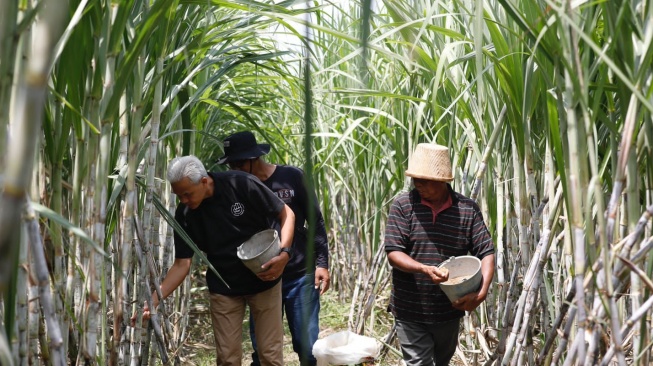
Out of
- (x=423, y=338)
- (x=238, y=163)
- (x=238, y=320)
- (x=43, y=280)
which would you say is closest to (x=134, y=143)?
(x=43, y=280)

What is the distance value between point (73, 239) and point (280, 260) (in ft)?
3.75

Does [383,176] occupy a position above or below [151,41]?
below

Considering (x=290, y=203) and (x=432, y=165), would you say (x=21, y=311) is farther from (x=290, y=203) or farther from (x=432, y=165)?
(x=290, y=203)

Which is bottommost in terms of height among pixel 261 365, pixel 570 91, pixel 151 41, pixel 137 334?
pixel 261 365

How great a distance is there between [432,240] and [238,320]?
897 mm

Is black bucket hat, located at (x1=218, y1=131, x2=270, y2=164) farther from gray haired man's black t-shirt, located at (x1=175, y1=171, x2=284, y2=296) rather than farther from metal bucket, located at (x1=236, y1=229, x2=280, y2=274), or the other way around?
metal bucket, located at (x1=236, y1=229, x2=280, y2=274)

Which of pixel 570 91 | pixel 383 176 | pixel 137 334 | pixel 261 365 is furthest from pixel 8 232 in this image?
pixel 383 176

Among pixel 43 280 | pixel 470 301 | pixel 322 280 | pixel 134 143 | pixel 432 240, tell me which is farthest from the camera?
pixel 322 280

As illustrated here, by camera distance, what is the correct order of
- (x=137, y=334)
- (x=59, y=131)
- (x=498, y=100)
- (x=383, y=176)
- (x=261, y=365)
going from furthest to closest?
(x=383, y=176) → (x=261, y=365) → (x=498, y=100) → (x=137, y=334) → (x=59, y=131)

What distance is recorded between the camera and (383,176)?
4434 millimetres

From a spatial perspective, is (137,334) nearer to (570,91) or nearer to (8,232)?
(570,91)

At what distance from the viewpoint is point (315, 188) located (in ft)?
7.54

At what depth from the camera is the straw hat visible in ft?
8.37

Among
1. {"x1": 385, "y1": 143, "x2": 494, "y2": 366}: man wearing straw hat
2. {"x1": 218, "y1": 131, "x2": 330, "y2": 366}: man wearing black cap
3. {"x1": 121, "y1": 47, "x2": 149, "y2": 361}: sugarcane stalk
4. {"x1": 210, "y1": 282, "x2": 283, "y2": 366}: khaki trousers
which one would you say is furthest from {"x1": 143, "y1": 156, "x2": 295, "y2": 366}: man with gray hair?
{"x1": 121, "y1": 47, "x2": 149, "y2": 361}: sugarcane stalk
